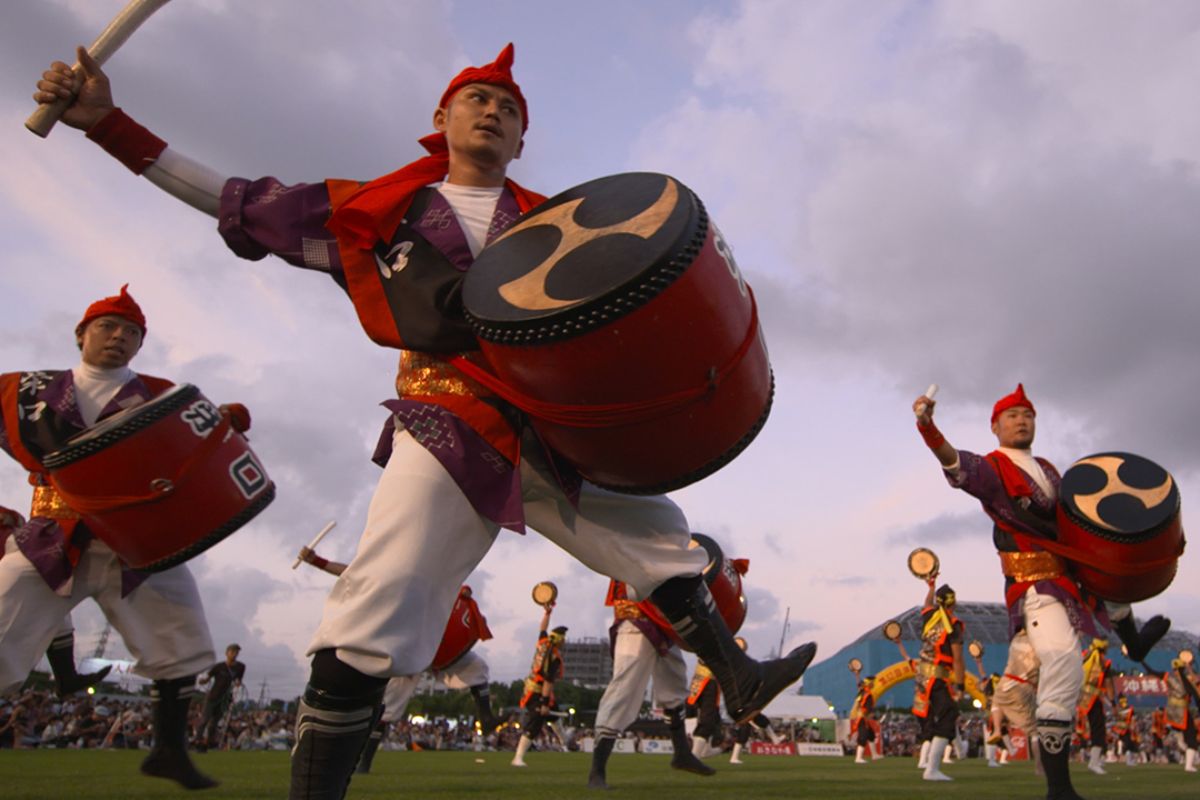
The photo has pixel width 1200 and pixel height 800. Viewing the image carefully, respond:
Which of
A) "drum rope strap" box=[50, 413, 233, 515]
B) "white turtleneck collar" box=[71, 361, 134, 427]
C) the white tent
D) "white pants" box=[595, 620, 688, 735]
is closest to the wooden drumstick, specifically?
"drum rope strap" box=[50, 413, 233, 515]

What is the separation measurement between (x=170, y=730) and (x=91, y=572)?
100cm

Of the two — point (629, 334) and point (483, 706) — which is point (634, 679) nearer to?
point (483, 706)

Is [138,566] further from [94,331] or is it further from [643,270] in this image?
[643,270]

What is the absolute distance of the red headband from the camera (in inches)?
126

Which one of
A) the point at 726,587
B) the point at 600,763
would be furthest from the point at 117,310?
the point at 600,763

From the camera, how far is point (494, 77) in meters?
3.20

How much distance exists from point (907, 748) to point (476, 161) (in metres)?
32.7

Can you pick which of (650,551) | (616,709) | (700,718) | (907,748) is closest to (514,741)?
(907,748)

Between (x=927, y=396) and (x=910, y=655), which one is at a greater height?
(x=910, y=655)

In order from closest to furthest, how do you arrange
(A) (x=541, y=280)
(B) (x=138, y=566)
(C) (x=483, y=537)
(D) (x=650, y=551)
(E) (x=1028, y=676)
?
(A) (x=541, y=280) → (C) (x=483, y=537) → (D) (x=650, y=551) → (B) (x=138, y=566) → (E) (x=1028, y=676)

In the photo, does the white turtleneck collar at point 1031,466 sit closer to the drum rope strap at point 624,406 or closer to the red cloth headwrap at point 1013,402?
the red cloth headwrap at point 1013,402

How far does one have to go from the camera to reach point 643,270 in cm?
218

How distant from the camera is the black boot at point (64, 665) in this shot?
5.92m

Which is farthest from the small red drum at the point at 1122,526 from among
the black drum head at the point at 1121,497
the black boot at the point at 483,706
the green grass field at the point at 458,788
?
the black boot at the point at 483,706
